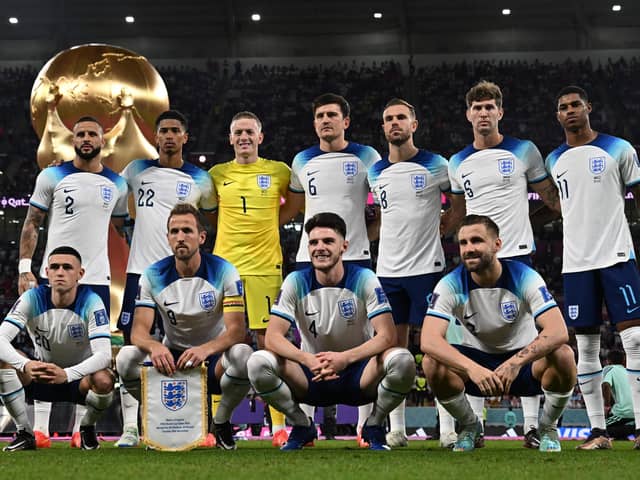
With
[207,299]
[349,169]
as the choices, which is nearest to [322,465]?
[207,299]

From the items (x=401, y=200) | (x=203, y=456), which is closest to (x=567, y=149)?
(x=401, y=200)

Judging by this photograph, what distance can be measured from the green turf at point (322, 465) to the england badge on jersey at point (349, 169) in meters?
2.05

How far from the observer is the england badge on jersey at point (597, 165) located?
566 centimetres

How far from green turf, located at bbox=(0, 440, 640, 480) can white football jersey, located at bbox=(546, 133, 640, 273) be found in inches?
46.2

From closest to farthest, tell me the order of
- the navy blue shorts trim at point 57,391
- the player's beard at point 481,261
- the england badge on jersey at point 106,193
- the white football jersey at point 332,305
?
the player's beard at point 481,261 < the white football jersey at point 332,305 < the navy blue shorts trim at point 57,391 < the england badge on jersey at point 106,193

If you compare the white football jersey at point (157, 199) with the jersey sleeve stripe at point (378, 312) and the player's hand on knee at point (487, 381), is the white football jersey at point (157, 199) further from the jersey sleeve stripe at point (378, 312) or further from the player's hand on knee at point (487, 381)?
the player's hand on knee at point (487, 381)

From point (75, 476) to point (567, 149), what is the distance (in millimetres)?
3639

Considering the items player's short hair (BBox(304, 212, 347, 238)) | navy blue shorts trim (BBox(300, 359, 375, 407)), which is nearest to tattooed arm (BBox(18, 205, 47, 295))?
player's short hair (BBox(304, 212, 347, 238))

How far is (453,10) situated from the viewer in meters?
25.6

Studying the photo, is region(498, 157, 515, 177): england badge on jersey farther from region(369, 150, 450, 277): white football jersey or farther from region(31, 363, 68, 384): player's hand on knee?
region(31, 363, 68, 384): player's hand on knee

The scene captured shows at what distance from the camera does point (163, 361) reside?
5137 millimetres

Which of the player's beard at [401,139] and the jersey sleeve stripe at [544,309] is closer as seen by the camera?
the jersey sleeve stripe at [544,309]

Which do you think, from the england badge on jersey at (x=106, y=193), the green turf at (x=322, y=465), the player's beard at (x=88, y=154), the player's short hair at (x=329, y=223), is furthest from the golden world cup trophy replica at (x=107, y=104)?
the green turf at (x=322, y=465)

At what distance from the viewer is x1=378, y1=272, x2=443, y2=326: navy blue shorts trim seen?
6.18m
